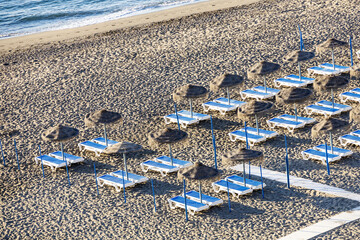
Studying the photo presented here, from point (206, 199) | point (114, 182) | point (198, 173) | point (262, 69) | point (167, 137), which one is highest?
point (262, 69)

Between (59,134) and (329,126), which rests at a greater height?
(59,134)

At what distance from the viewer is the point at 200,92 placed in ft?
79.3

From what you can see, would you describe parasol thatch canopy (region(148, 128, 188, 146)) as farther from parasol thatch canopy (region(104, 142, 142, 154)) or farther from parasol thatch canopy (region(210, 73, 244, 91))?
parasol thatch canopy (region(210, 73, 244, 91))

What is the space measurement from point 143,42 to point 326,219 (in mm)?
17273

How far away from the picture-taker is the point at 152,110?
86.4 ft

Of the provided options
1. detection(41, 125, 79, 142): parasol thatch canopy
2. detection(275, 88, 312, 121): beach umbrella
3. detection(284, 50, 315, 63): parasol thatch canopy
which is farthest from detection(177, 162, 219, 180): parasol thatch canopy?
detection(284, 50, 315, 63): parasol thatch canopy

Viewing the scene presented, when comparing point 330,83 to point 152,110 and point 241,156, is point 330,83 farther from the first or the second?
point 152,110

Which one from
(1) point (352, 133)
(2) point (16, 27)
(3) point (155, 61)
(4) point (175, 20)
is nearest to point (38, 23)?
(2) point (16, 27)

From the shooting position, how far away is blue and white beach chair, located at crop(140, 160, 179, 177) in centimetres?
2148

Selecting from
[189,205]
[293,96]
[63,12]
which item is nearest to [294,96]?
[293,96]

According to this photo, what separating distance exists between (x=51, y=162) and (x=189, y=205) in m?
5.29

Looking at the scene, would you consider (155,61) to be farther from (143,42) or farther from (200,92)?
(200,92)

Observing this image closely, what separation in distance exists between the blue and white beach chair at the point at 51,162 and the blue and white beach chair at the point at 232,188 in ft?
15.9

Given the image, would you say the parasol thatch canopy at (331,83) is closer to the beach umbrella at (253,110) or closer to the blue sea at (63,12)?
the beach umbrella at (253,110)
